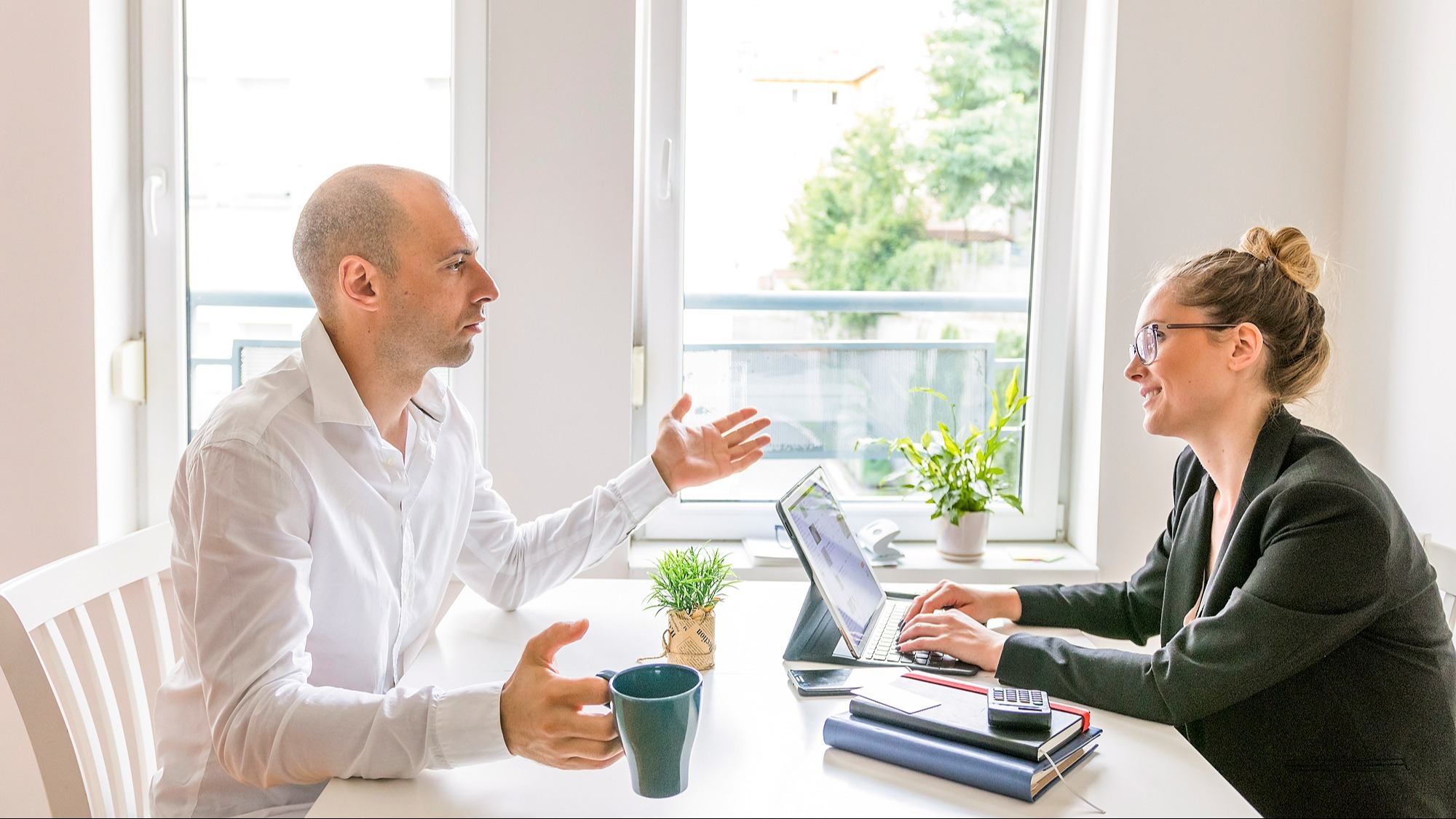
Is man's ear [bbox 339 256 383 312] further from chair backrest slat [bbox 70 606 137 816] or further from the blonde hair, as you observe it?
the blonde hair

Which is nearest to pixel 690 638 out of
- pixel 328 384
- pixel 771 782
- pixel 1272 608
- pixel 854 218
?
pixel 771 782

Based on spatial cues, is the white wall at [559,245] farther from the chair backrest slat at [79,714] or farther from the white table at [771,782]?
the chair backrest slat at [79,714]

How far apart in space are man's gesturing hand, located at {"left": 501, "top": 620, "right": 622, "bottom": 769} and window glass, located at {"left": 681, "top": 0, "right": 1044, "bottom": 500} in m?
1.52

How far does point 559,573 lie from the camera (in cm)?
177

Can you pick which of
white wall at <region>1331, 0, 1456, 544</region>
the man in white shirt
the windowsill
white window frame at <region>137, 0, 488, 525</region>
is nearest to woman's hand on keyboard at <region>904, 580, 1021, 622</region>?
the man in white shirt

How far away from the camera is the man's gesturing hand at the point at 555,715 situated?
108cm

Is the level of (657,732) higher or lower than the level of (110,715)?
higher

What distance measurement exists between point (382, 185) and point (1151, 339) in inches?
46.4

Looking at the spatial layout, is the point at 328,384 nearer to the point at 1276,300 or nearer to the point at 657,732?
the point at 657,732

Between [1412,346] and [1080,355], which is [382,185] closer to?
Result: [1080,355]

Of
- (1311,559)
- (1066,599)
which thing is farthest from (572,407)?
(1311,559)

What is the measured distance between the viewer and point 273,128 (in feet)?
7.91

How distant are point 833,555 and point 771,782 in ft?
1.64

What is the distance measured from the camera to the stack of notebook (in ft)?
3.69
